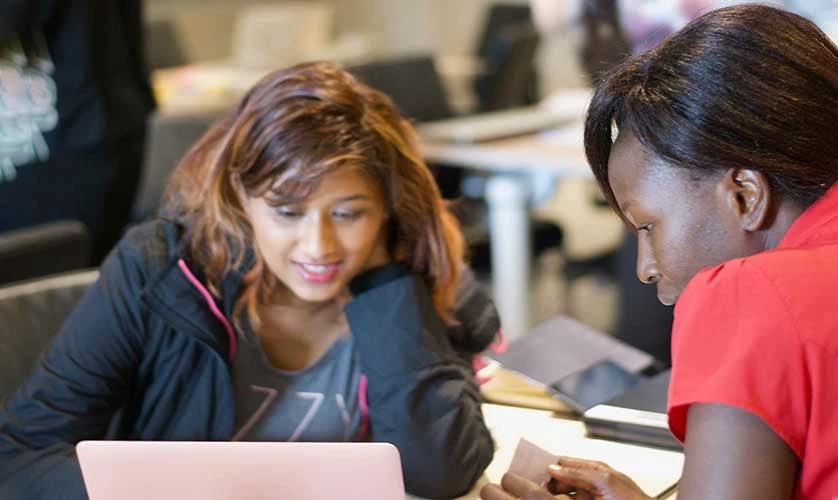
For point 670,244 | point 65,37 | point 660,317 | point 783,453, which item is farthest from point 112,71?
point 783,453

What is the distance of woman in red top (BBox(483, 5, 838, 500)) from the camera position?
0.84m

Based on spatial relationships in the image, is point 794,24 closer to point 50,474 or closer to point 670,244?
point 670,244

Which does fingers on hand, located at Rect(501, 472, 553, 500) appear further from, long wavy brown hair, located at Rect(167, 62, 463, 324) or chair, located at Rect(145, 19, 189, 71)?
chair, located at Rect(145, 19, 189, 71)

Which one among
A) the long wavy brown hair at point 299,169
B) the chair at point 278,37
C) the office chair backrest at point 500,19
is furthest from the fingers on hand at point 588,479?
the office chair backrest at point 500,19

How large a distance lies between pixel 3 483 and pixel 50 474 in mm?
66

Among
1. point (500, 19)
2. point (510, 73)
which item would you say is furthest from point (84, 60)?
point (500, 19)

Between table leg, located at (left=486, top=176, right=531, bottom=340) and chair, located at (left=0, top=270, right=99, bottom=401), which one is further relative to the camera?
table leg, located at (left=486, top=176, right=531, bottom=340)

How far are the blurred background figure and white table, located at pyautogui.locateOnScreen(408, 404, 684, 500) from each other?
1.44 m

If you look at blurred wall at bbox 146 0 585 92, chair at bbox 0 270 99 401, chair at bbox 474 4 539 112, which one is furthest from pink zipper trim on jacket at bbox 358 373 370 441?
blurred wall at bbox 146 0 585 92

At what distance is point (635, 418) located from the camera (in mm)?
1381

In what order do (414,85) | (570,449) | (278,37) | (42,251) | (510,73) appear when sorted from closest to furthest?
(570,449) < (42,251) < (414,85) < (510,73) < (278,37)

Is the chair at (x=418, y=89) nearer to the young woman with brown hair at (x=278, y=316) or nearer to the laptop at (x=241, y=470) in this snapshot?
the young woman with brown hair at (x=278, y=316)

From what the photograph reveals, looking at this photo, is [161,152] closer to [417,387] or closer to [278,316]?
[278,316]

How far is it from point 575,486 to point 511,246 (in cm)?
191
